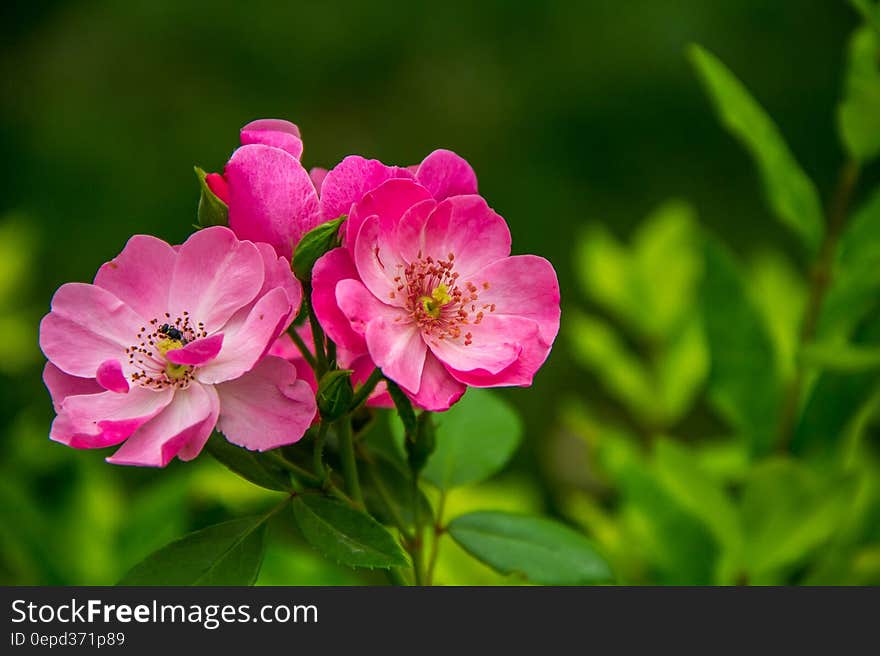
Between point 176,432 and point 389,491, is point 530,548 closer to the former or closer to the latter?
point 389,491

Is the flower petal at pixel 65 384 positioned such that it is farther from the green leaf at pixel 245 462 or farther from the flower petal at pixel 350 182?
the flower petal at pixel 350 182

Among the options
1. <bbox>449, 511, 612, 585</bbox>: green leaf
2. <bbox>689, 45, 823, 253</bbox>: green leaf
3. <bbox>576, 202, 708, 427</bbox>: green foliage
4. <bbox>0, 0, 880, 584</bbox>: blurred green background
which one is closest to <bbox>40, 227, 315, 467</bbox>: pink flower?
<bbox>449, 511, 612, 585</bbox>: green leaf

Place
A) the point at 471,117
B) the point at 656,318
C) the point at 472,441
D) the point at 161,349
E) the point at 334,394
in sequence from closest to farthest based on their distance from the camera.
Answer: the point at 334,394 < the point at 161,349 < the point at 472,441 < the point at 656,318 < the point at 471,117

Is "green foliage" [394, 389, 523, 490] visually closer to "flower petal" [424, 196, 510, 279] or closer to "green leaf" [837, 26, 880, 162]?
"flower petal" [424, 196, 510, 279]

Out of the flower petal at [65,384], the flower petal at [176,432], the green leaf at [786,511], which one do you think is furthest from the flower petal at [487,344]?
the green leaf at [786,511]

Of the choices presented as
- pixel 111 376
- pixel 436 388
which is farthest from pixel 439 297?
pixel 111 376

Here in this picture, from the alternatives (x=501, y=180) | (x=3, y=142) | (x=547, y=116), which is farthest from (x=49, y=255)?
(x=547, y=116)
